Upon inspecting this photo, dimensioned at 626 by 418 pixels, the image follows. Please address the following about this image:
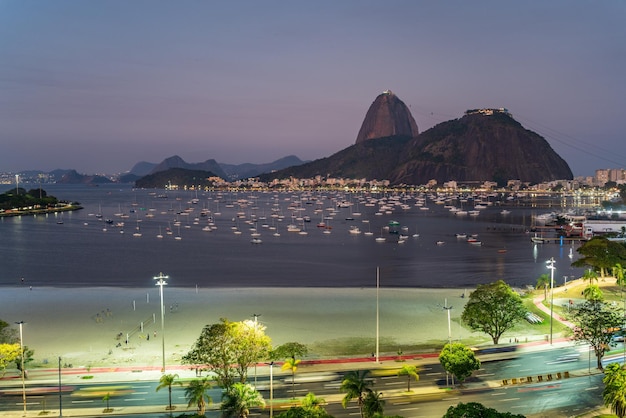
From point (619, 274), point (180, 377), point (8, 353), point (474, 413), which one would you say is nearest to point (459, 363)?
point (474, 413)

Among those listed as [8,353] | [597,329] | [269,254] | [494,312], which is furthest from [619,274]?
[269,254]

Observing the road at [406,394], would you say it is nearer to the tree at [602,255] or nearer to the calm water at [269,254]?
the tree at [602,255]

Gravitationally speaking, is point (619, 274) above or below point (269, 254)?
above

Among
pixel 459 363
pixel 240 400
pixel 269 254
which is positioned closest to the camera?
pixel 240 400

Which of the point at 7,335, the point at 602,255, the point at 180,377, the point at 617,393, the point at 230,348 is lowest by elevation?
the point at 180,377

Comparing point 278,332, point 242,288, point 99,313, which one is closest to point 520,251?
point 242,288

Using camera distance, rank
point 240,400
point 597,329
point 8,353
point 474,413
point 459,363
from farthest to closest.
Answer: point 597,329, point 8,353, point 459,363, point 240,400, point 474,413

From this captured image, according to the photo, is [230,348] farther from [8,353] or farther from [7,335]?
[7,335]

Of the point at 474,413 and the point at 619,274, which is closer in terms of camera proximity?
the point at 474,413

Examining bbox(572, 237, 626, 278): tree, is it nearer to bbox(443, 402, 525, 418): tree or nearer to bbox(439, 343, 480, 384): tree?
bbox(439, 343, 480, 384): tree
